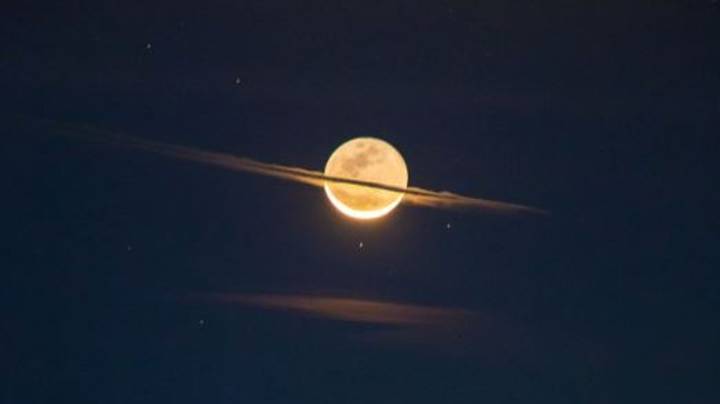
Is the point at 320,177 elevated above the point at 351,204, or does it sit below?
above

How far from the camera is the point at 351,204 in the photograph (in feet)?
34.1

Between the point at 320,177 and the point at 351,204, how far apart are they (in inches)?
42.2

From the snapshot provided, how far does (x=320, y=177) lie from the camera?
1057 cm
